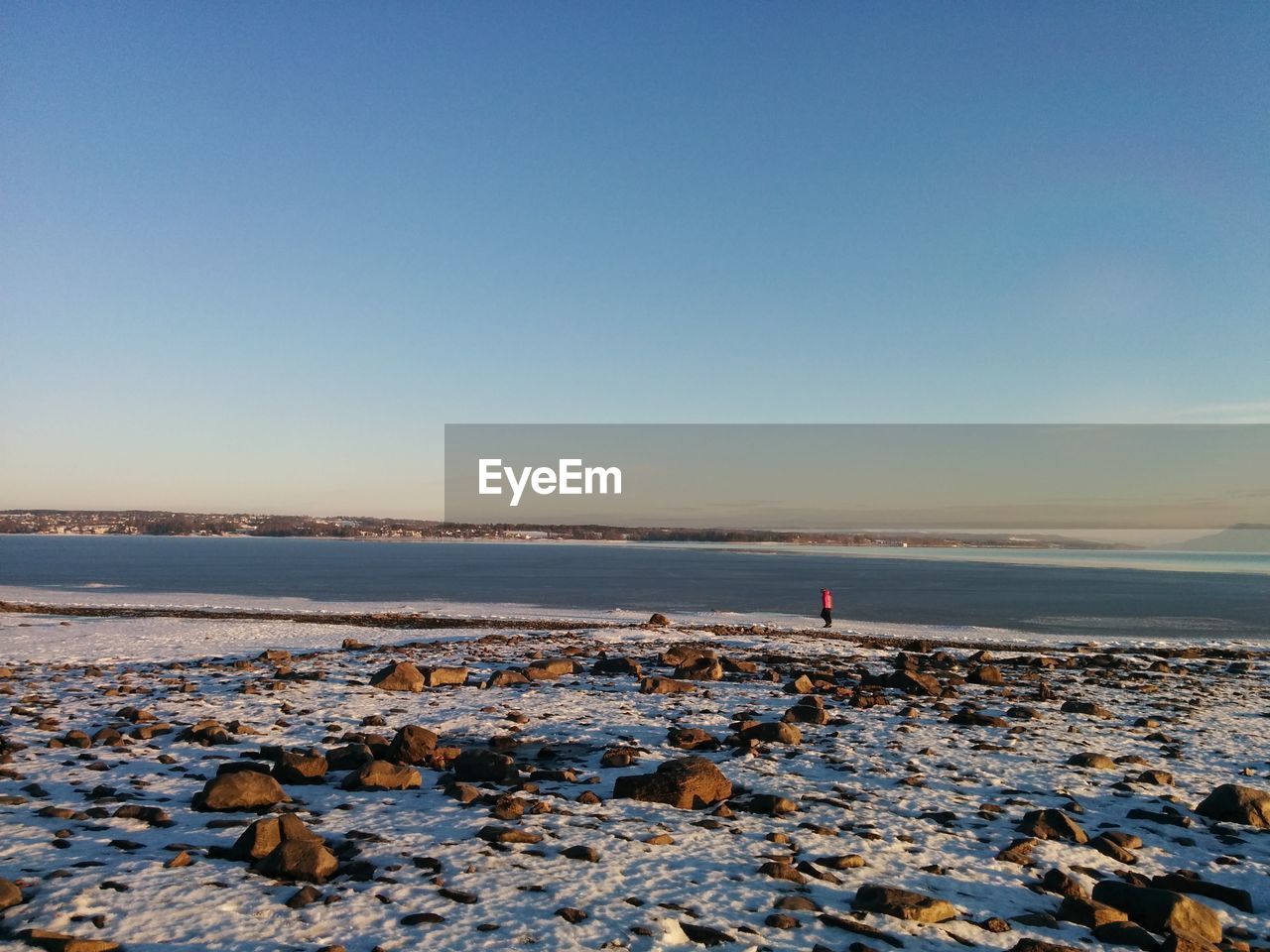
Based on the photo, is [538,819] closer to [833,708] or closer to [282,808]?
[282,808]

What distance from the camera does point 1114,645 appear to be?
3369 cm

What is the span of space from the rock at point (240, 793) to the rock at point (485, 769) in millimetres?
2222

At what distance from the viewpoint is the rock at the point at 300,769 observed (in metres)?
10.6

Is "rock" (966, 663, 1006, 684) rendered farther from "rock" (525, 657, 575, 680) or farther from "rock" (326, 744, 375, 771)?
"rock" (326, 744, 375, 771)

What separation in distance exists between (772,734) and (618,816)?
15.4ft

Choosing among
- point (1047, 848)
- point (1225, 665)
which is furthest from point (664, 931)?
point (1225, 665)

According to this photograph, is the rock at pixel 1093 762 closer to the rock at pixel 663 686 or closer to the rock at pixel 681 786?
the rock at pixel 681 786

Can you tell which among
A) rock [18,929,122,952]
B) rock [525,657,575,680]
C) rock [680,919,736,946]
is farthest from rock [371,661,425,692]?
rock [680,919,736,946]

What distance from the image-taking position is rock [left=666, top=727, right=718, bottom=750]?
13.2 m

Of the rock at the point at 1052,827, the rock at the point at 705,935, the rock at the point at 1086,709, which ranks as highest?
the rock at the point at 705,935

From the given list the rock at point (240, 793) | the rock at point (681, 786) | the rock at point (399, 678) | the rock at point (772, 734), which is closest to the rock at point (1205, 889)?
the rock at point (681, 786)

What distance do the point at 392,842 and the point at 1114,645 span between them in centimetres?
3354

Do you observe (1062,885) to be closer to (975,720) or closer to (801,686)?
(975,720)

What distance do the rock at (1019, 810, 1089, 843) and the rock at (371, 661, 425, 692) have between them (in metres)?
12.5
